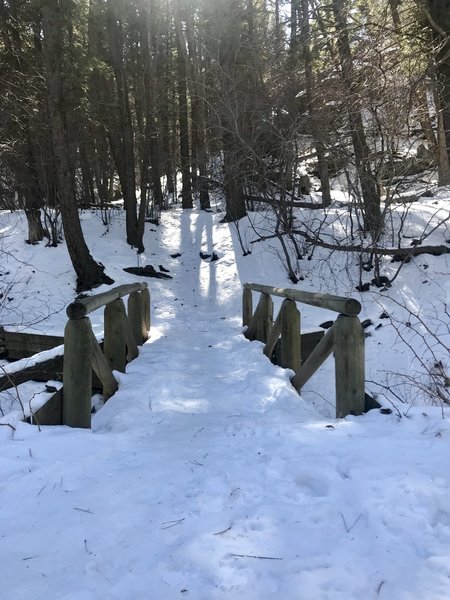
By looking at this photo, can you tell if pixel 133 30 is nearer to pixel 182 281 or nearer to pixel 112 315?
pixel 182 281

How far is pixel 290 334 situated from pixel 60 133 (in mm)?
7960

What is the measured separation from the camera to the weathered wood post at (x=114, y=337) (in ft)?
16.8

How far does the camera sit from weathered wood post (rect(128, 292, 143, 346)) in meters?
7.16

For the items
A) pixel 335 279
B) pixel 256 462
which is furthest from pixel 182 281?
pixel 256 462

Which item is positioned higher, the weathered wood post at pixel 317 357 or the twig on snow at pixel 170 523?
the weathered wood post at pixel 317 357

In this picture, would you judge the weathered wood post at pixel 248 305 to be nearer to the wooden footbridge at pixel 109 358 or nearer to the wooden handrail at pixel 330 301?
the wooden handrail at pixel 330 301

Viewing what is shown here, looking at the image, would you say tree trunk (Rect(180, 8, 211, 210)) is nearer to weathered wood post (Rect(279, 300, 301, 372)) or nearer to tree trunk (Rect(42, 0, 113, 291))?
tree trunk (Rect(42, 0, 113, 291))

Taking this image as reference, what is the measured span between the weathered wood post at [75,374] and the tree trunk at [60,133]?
7.71 metres

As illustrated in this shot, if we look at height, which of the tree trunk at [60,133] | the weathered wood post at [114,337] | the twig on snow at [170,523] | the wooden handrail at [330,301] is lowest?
the twig on snow at [170,523]

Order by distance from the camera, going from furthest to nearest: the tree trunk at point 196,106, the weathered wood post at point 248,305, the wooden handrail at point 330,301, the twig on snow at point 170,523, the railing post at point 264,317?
the tree trunk at point 196,106 < the weathered wood post at point 248,305 < the railing post at point 264,317 < the wooden handrail at point 330,301 < the twig on snow at point 170,523

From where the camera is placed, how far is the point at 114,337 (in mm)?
5168

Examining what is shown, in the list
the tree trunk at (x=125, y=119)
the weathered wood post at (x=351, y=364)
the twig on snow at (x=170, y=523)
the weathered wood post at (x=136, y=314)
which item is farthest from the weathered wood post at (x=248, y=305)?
the tree trunk at (x=125, y=119)

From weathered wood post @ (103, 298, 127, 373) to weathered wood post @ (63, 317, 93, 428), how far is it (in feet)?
5.19

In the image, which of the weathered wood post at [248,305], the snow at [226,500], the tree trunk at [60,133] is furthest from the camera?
the tree trunk at [60,133]
